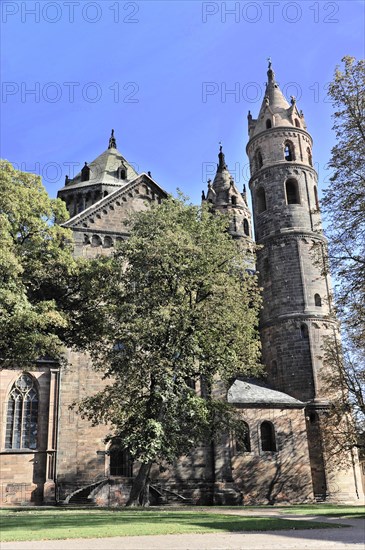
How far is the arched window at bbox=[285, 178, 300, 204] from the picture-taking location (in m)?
44.5

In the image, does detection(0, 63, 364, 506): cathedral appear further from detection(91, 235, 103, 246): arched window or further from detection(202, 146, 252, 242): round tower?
detection(202, 146, 252, 242): round tower

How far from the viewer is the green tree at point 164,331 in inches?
923

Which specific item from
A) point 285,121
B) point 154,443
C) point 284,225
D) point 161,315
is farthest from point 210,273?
point 285,121

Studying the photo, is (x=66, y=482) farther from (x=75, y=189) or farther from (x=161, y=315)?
(x=75, y=189)

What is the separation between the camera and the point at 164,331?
76.9ft

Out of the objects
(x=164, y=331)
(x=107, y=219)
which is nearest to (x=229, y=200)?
(x=107, y=219)

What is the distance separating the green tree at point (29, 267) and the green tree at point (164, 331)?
156cm

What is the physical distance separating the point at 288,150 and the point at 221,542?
1570 inches

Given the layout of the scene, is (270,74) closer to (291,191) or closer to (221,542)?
(291,191)

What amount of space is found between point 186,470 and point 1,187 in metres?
19.0

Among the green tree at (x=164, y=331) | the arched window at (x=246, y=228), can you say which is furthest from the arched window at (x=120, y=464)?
the arched window at (x=246, y=228)

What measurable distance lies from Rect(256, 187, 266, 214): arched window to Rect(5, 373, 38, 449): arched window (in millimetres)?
23074

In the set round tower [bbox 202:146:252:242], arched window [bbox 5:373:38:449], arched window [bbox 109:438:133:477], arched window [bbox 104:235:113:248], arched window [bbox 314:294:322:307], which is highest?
round tower [bbox 202:146:252:242]

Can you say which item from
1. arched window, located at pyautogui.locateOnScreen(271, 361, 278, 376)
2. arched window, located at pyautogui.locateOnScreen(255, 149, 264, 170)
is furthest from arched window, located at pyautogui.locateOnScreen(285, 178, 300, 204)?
arched window, located at pyautogui.locateOnScreen(271, 361, 278, 376)
